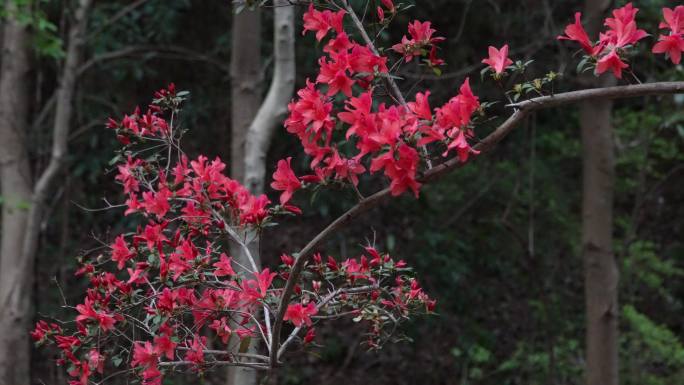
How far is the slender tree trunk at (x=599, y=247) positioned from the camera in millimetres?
3846

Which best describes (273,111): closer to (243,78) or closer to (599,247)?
(243,78)

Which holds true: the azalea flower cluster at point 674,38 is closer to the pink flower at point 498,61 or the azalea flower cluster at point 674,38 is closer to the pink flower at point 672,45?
the pink flower at point 672,45

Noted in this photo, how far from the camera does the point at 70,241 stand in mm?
6355

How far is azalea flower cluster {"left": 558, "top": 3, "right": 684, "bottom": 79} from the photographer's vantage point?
1641 mm

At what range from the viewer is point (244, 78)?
398cm

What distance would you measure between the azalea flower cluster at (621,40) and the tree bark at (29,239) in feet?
12.4

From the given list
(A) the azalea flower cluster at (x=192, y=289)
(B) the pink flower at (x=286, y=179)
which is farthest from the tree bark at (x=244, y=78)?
(B) the pink flower at (x=286, y=179)

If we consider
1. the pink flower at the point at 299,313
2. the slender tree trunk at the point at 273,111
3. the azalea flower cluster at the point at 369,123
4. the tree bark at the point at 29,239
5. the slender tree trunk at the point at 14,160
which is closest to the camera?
the azalea flower cluster at the point at 369,123

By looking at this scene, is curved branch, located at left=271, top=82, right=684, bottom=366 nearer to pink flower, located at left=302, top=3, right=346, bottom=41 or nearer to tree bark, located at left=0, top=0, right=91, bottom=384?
pink flower, located at left=302, top=3, right=346, bottom=41

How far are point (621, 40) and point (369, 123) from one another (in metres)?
0.53

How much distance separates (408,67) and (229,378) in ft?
7.58

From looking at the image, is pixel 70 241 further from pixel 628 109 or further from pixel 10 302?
pixel 628 109

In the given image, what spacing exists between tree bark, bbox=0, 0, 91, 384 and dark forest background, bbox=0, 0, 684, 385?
396 millimetres

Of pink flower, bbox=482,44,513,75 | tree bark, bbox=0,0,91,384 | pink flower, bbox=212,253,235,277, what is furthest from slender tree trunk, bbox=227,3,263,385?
pink flower, bbox=482,44,513,75
